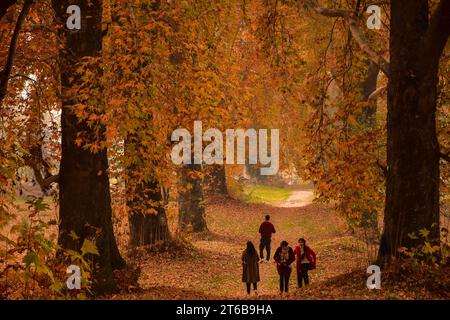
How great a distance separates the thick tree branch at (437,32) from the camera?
9180 millimetres

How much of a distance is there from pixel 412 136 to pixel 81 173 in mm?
6194

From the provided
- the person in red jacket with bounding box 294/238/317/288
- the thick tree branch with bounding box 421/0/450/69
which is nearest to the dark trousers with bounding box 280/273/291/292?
the person in red jacket with bounding box 294/238/317/288

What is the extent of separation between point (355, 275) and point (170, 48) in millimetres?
6362

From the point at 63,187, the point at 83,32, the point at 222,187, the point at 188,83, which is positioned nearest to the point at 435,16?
the point at 188,83

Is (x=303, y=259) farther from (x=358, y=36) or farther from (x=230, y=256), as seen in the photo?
(x=230, y=256)

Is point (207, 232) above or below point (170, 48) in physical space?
below

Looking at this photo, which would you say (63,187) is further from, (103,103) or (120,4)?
(120,4)

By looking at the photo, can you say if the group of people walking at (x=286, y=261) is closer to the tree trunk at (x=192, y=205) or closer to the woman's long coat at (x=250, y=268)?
the woman's long coat at (x=250, y=268)

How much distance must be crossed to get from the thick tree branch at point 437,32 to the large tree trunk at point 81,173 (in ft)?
20.1

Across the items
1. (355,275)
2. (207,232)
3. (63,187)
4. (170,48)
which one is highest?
(170,48)

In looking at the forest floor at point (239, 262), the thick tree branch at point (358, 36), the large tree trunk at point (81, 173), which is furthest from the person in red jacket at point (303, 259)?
the thick tree branch at point (358, 36)

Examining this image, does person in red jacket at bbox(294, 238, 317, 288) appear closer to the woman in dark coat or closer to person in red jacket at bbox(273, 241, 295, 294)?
person in red jacket at bbox(273, 241, 295, 294)

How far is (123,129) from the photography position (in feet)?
34.3
